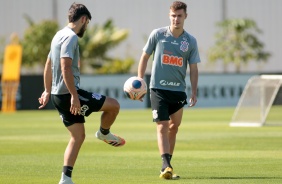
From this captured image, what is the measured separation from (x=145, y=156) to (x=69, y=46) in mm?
5280

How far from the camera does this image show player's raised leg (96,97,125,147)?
456 inches

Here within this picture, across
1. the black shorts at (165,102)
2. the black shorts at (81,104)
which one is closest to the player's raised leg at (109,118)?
the black shorts at (81,104)

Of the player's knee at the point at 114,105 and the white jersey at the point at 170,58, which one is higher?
the white jersey at the point at 170,58

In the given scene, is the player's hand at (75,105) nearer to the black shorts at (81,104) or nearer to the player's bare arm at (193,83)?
the black shorts at (81,104)

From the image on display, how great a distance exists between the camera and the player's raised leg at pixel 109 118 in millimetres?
11594

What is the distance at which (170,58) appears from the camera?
12.9m

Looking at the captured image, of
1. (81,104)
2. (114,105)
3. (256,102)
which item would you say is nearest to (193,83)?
(114,105)

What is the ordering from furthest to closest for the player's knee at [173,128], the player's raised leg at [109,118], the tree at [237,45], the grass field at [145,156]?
the tree at [237,45] → the player's knee at [173,128] → the grass field at [145,156] → the player's raised leg at [109,118]

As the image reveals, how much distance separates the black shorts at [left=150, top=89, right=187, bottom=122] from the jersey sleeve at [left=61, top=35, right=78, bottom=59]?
204 centimetres

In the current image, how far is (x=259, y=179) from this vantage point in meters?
12.2

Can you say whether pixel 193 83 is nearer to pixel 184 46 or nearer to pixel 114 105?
pixel 184 46

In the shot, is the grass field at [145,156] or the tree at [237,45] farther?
the tree at [237,45]

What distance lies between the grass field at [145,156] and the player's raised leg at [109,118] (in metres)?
0.50

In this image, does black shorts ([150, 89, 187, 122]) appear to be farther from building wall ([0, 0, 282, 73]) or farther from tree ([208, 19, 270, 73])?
building wall ([0, 0, 282, 73])
